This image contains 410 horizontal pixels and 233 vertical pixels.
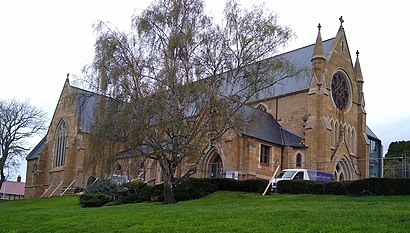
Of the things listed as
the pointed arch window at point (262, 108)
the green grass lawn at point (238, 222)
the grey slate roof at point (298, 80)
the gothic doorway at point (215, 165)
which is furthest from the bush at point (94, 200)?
the pointed arch window at point (262, 108)

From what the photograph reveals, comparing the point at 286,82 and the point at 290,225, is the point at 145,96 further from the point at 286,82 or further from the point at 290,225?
the point at 286,82

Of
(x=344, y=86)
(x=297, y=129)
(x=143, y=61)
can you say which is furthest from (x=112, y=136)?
(x=344, y=86)

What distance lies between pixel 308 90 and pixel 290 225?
32.1 metres

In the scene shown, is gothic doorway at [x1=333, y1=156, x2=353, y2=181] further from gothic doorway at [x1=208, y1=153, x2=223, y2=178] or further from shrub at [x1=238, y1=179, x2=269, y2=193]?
shrub at [x1=238, y1=179, x2=269, y2=193]

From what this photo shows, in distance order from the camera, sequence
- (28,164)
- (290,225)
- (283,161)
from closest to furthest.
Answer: (290,225), (283,161), (28,164)

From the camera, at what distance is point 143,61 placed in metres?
27.0

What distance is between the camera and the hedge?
2508 cm

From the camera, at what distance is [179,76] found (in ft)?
88.5

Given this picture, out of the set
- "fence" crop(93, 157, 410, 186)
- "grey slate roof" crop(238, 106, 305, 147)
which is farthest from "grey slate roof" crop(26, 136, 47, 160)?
"grey slate roof" crop(238, 106, 305, 147)

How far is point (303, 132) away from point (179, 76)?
19909 mm

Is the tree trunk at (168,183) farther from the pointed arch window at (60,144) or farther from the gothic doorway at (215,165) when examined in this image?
the pointed arch window at (60,144)

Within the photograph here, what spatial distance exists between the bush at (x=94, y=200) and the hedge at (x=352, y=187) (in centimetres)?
1061

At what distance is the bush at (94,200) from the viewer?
31952 mm

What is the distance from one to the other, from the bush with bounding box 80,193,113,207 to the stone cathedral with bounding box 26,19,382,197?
14.5 feet
